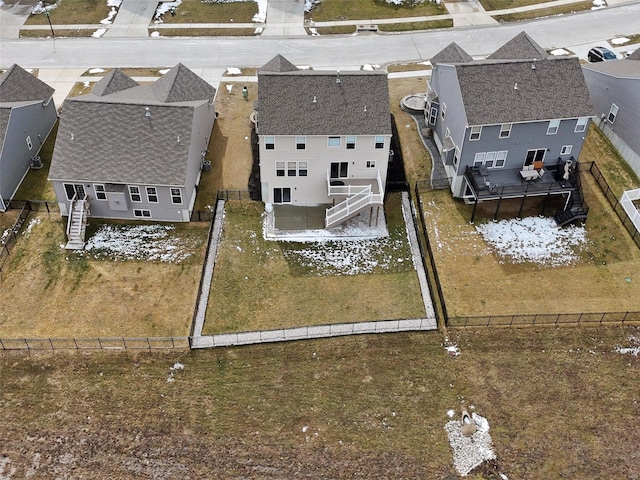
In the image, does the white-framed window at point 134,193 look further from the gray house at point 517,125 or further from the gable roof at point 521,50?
the gable roof at point 521,50

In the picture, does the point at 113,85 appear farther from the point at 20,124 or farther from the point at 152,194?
the point at 152,194

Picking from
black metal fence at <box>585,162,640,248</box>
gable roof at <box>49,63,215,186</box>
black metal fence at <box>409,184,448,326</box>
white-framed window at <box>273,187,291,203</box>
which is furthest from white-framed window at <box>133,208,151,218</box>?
black metal fence at <box>585,162,640,248</box>

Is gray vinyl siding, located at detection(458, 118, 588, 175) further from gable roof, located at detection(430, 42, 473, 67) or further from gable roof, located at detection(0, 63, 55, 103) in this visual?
gable roof, located at detection(0, 63, 55, 103)

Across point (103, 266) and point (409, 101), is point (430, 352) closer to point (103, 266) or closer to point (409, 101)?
point (103, 266)

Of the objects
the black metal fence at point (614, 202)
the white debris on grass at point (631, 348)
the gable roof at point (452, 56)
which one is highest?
the gable roof at point (452, 56)

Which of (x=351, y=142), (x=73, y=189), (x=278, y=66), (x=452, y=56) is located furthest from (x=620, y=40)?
(x=73, y=189)

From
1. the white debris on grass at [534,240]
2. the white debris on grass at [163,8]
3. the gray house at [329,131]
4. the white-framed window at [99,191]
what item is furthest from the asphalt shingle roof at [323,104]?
the white debris on grass at [163,8]

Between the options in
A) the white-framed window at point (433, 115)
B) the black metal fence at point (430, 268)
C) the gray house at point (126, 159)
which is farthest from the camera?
the white-framed window at point (433, 115)
